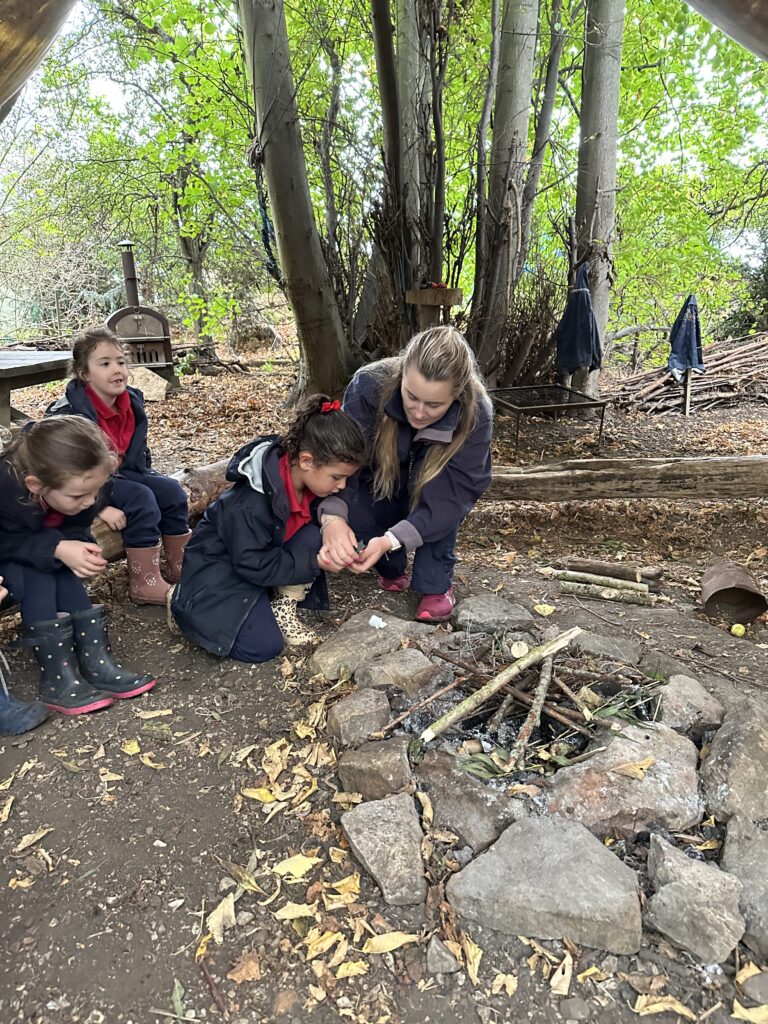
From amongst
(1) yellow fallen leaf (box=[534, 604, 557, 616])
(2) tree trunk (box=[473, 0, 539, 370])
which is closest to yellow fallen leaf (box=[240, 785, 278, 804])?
(1) yellow fallen leaf (box=[534, 604, 557, 616])

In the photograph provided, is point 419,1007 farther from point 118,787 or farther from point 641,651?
point 641,651

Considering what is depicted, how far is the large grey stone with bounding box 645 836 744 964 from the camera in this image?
1.44 m

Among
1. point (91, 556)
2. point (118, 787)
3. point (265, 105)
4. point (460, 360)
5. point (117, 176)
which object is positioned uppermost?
point (117, 176)

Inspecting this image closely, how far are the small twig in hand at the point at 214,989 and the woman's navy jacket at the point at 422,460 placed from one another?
1.54 m

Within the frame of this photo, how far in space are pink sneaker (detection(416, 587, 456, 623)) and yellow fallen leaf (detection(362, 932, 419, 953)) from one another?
1.36 meters

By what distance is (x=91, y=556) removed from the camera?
7.22ft

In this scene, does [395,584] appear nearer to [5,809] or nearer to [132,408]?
[132,408]

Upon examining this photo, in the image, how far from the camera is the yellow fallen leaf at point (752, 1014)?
1.33 meters

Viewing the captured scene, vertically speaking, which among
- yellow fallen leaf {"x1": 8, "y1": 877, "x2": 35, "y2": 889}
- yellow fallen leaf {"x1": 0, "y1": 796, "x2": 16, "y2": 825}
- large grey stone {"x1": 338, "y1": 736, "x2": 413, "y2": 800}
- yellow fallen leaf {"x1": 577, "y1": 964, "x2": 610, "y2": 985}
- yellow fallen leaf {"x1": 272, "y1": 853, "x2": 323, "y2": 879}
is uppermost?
large grey stone {"x1": 338, "y1": 736, "x2": 413, "y2": 800}

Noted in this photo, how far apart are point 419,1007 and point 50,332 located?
47.8 feet

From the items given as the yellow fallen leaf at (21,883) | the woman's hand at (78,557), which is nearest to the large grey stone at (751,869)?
the yellow fallen leaf at (21,883)

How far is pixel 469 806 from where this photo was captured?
1758 mm

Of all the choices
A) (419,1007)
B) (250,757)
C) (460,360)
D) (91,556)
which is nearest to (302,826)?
(250,757)

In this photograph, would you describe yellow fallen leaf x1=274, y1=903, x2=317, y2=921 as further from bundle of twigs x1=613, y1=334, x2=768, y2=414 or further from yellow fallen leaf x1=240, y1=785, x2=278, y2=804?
bundle of twigs x1=613, y1=334, x2=768, y2=414
